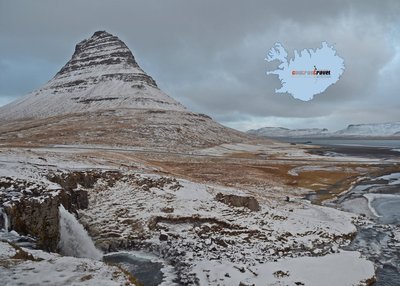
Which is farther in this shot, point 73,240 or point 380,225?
point 380,225

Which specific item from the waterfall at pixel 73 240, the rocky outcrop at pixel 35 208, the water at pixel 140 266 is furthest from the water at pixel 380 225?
the rocky outcrop at pixel 35 208

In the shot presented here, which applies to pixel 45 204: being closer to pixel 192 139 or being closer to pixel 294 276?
pixel 294 276

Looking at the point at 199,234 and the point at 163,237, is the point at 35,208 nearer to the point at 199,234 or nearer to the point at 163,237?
the point at 163,237

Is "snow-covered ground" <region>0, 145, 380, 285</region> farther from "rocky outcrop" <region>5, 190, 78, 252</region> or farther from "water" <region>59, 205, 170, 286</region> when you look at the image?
"rocky outcrop" <region>5, 190, 78, 252</region>

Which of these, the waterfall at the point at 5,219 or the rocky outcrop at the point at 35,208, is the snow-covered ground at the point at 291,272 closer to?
the rocky outcrop at the point at 35,208

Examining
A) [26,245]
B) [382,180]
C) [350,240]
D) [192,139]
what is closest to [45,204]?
[26,245]

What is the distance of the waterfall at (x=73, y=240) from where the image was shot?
22352 millimetres

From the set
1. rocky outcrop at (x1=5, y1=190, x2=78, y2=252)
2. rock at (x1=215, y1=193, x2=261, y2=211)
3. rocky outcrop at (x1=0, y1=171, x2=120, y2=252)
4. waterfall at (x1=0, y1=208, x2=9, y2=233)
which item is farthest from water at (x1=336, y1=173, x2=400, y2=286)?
waterfall at (x1=0, y1=208, x2=9, y2=233)

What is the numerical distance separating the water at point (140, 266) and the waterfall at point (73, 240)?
1.05 m

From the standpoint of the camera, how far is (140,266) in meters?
21.4

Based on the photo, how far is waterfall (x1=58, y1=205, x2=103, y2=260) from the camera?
2235cm

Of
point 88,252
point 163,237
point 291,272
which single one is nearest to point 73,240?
point 88,252

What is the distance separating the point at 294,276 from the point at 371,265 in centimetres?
560

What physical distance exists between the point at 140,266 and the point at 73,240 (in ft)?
16.0
